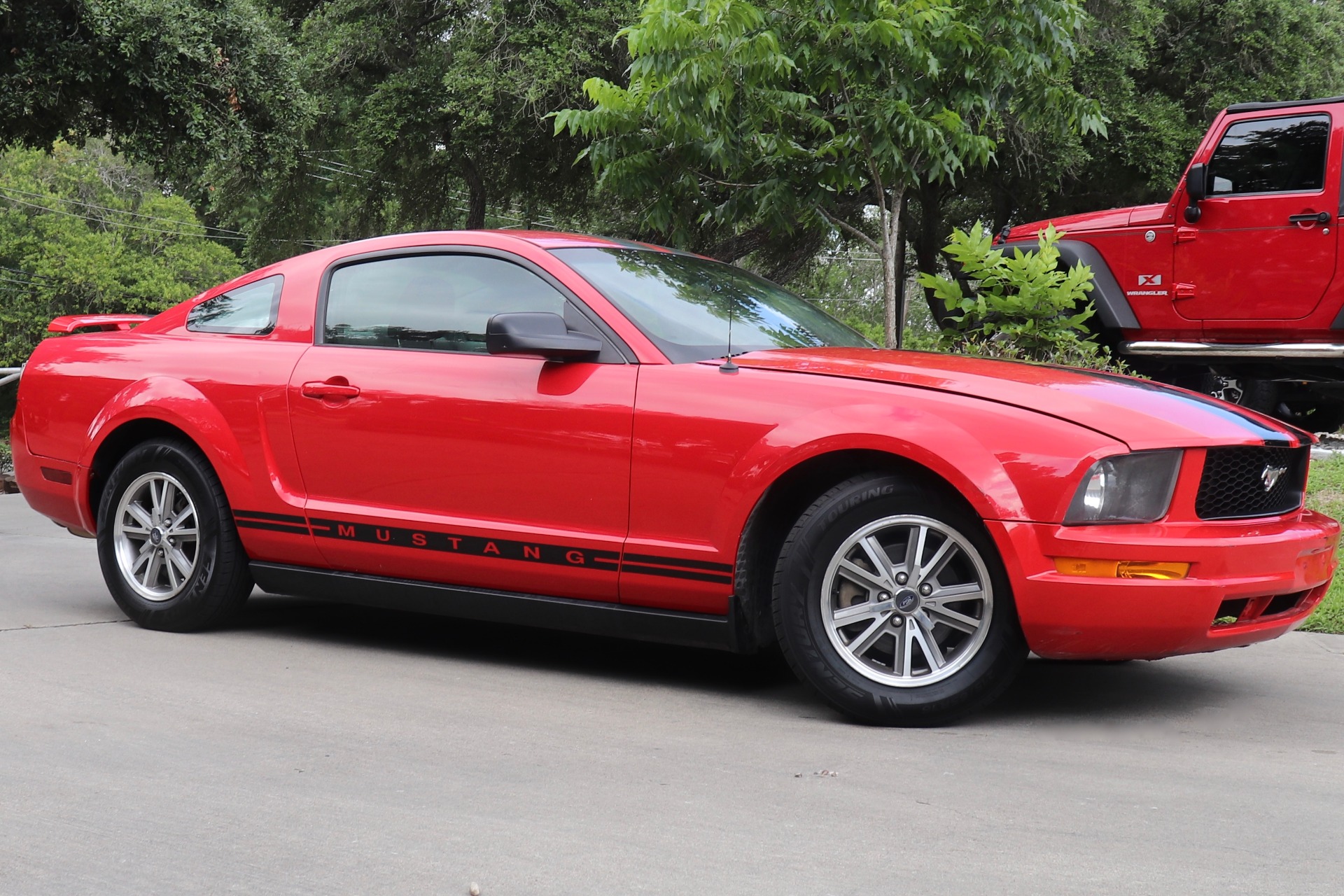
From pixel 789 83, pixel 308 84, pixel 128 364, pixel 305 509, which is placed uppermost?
pixel 308 84

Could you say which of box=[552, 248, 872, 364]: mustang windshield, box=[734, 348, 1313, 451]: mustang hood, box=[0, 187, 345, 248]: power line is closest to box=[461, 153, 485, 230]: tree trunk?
box=[552, 248, 872, 364]: mustang windshield

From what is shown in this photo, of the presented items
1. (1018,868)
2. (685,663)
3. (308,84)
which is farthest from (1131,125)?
(1018,868)

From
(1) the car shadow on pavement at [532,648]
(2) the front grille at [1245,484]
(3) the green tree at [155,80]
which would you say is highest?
(3) the green tree at [155,80]

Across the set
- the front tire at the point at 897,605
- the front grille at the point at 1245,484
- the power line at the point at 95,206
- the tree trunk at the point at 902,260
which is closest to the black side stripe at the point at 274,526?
the front tire at the point at 897,605

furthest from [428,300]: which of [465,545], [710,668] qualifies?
[710,668]

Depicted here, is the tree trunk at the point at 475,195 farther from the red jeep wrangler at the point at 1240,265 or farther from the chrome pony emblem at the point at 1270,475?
the chrome pony emblem at the point at 1270,475

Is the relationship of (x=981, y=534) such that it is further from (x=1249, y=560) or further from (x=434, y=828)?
(x=434, y=828)

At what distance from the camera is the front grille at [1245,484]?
430cm

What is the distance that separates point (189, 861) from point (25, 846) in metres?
→ 0.42

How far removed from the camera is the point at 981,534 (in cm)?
427

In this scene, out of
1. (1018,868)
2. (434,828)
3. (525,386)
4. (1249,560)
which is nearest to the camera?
(1018,868)

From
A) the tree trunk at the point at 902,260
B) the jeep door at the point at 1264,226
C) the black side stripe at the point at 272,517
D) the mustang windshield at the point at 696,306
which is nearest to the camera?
the mustang windshield at the point at 696,306

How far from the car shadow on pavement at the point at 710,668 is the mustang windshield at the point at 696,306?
119 cm

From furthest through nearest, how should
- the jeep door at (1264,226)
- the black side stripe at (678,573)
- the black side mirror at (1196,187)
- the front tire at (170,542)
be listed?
the black side mirror at (1196,187) < the jeep door at (1264,226) < the front tire at (170,542) < the black side stripe at (678,573)
